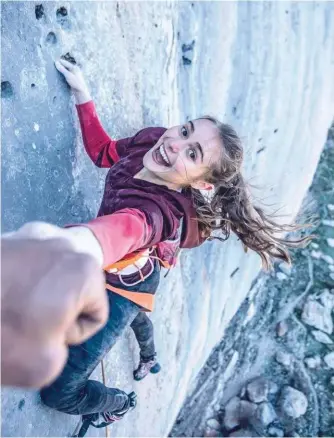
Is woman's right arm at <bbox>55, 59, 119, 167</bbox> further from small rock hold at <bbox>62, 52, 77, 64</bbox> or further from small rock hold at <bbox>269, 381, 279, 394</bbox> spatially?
small rock hold at <bbox>269, 381, 279, 394</bbox>

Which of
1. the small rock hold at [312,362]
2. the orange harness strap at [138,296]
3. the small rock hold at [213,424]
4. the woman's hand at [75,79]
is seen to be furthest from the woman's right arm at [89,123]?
the small rock hold at [312,362]

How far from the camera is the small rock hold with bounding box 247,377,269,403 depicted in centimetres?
242

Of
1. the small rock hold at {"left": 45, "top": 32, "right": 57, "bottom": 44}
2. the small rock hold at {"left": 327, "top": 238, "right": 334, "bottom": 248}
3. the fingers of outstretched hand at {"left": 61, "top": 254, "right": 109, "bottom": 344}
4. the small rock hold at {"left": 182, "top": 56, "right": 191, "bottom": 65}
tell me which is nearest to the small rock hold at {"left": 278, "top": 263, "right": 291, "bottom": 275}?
the small rock hold at {"left": 327, "top": 238, "right": 334, "bottom": 248}

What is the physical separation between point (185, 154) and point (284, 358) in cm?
166

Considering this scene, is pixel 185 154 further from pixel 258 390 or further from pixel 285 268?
pixel 285 268

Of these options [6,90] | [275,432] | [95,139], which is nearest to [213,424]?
[275,432]

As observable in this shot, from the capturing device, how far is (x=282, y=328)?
2645mm

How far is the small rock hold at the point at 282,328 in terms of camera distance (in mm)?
2637

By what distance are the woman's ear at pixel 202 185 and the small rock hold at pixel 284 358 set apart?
1519 mm

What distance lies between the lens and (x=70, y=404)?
1305 mm

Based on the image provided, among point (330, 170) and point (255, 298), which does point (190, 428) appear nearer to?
point (255, 298)

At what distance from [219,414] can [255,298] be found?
0.62 metres

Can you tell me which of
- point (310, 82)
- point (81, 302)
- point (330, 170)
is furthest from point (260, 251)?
point (330, 170)

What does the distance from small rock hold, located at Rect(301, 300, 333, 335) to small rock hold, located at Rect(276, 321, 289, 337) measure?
3.7 inches
